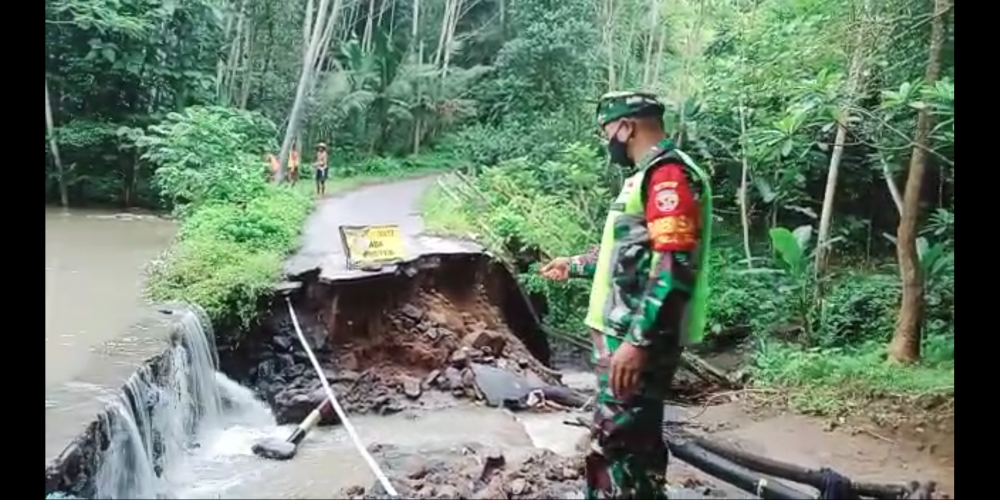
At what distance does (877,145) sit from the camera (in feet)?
10.1

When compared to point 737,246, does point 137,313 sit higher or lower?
lower

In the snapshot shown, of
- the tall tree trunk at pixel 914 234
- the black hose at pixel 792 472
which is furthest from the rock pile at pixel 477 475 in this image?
the tall tree trunk at pixel 914 234

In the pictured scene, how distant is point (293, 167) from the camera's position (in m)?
3.11

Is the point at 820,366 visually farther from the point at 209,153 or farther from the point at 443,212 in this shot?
the point at 209,153

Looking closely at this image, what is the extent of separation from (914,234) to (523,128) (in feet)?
4.14

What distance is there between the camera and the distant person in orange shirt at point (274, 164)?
310 centimetres

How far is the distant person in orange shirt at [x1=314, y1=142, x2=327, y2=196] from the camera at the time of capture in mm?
3109

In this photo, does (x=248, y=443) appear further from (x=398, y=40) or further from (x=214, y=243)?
(x=398, y=40)

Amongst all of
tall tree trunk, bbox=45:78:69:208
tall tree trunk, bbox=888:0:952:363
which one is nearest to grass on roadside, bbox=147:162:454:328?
tall tree trunk, bbox=45:78:69:208

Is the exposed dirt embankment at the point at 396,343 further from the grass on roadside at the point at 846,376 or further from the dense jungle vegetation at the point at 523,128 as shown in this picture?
the grass on roadside at the point at 846,376
